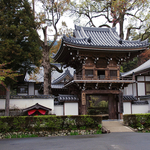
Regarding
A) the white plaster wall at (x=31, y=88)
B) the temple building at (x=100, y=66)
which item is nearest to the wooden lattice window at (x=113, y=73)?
the temple building at (x=100, y=66)

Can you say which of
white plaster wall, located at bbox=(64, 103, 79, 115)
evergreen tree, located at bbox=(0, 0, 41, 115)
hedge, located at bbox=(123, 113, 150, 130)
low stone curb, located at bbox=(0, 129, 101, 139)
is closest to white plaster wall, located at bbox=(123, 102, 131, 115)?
white plaster wall, located at bbox=(64, 103, 79, 115)

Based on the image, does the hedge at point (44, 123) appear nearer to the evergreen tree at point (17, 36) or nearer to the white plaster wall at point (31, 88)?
the evergreen tree at point (17, 36)

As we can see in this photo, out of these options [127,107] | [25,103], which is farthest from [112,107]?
[25,103]

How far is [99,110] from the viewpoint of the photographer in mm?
30531

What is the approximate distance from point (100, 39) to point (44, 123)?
1160cm

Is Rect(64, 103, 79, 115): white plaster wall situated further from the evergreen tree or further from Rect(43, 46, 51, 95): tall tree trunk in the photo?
the evergreen tree

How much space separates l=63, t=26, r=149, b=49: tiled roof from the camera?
1868 cm

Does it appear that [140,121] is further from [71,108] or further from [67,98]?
[67,98]

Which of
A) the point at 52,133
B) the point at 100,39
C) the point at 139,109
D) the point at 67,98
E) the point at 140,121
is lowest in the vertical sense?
the point at 52,133

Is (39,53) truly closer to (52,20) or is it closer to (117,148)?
(52,20)

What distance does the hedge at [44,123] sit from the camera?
13.4m

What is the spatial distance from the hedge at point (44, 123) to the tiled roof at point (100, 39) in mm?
6834

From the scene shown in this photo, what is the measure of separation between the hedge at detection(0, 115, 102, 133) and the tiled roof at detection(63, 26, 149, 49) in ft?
22.4

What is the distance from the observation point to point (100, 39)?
21.3 m
